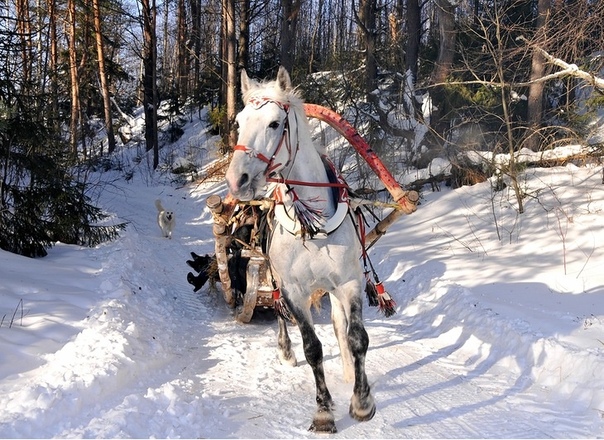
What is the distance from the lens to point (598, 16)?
774cm

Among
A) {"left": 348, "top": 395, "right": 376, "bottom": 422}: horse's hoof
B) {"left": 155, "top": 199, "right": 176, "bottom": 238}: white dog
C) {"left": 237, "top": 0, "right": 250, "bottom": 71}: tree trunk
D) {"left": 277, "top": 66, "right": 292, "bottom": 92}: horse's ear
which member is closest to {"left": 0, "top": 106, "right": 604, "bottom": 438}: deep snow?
{"left": 348, "top": 395, "right": 376, "bottom": 422}: horse's hoof

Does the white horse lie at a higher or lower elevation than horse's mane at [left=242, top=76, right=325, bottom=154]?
lower

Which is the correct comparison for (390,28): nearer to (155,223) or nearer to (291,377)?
(155,223)

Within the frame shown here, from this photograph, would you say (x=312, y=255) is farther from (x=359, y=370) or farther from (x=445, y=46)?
(x=445, y=46)

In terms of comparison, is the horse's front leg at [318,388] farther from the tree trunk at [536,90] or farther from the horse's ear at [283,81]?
the tree trunk at [536,90]

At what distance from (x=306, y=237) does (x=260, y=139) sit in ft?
2.68

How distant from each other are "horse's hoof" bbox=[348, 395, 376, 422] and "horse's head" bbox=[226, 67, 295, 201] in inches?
66.1

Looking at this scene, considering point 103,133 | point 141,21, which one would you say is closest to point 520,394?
point 141,21

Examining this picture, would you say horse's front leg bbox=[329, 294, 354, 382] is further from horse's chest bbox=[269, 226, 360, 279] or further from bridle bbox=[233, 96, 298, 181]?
bridle bbox=[233, 96, 298, 181]

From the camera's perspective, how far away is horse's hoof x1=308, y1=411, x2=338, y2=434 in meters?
3.57

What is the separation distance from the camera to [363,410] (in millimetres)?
3760

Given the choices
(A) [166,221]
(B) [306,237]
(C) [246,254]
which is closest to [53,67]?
(A) [166,221]

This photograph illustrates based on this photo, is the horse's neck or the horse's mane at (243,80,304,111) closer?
the horse's mane at (243,80,304,111)

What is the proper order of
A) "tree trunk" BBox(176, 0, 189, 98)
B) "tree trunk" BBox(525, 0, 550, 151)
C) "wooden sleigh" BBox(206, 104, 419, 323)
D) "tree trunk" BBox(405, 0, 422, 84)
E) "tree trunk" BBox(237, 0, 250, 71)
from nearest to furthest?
"wooden sleigh" BBox(206, 104, 419, 323) → "tree trunk" BBox(525, 0, 550, 151) → "tree trunk" BBox(405, 0, 422, 84) → "tree trunk" BBox(237, 0, 250, 71) → "tree trunk" BBox(176, 0, 189, 98)
